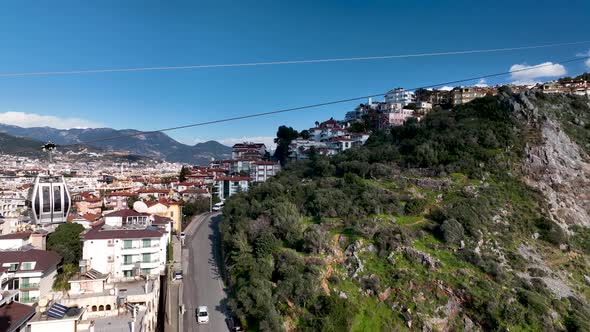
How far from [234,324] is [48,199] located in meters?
14.8

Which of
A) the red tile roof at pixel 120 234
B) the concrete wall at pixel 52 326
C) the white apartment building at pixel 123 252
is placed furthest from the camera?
the red tile roof at pixel 120 234

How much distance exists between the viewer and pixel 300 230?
22.5m

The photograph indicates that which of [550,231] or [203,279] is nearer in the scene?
[203,279]

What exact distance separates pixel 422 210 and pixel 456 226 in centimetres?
318

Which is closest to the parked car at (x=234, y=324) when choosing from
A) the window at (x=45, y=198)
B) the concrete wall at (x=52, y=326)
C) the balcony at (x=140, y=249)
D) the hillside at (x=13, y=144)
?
the balcony at (x=140, y=249)

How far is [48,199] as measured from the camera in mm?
5215

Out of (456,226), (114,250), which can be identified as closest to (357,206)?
(456,226)

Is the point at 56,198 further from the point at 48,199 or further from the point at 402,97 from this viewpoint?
the point at 402,97

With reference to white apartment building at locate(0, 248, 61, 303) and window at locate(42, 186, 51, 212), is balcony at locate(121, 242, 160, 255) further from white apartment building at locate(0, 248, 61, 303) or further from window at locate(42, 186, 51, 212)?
window at locate(42, 186, 51, 212)

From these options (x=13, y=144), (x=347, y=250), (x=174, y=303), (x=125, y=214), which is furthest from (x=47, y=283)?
(x=13, y=144)

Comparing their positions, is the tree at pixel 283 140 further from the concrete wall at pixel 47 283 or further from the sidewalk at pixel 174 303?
the concrete wall at pixel 47 283

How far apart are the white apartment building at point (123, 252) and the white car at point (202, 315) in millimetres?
3168

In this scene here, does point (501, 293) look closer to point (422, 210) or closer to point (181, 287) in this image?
point (422, 210)

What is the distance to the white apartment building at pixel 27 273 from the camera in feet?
50.6
